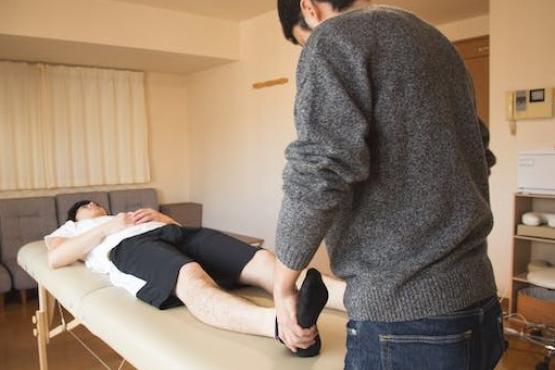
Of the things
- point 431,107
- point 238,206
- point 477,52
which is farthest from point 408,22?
point 238,206

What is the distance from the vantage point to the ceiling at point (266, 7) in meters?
3.27

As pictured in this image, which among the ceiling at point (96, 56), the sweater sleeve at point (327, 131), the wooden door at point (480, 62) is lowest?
the sweater sleeve at point (327, 131)

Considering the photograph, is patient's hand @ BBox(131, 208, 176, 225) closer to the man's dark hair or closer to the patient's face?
the patient's face

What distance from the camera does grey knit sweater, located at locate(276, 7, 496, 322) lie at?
71cm

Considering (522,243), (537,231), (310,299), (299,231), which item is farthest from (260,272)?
(522,243)

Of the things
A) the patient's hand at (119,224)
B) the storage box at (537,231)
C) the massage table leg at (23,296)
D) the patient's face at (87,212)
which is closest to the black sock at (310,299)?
the patient's hand at (119,224)

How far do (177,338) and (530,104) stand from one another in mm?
2539

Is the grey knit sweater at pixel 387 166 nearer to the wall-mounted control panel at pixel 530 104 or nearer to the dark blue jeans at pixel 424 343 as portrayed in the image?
the dark blue jeans at pixel 424 343

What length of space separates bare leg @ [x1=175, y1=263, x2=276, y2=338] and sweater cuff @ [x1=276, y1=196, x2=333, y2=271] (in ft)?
1.38

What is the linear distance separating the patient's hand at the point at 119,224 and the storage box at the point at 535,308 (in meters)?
2.22

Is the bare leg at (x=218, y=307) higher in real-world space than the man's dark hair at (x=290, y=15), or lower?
lower

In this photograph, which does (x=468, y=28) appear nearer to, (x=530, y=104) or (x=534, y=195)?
(x=530, y=104)

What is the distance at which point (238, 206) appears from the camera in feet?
15.0

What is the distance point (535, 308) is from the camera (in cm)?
269
